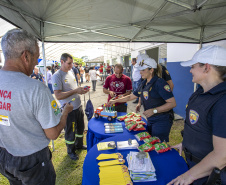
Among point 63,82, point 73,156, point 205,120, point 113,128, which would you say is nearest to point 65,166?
point 73,156

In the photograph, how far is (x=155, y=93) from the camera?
1.98m

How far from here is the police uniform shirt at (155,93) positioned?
74.8 inches

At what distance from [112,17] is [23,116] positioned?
2.33 m

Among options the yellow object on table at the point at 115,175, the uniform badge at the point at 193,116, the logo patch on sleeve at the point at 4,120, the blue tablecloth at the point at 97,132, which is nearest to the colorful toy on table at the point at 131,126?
the blue tablecloth at the point at 97,132

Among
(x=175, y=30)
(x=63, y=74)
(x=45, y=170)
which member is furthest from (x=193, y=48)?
(x=45, y=170)

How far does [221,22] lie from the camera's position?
9.32ft

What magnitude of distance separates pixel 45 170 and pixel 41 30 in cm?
254

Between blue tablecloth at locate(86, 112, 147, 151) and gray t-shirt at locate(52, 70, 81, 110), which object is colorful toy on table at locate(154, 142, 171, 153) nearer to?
blue tablecloth at locate(86, 112, 147, 151)

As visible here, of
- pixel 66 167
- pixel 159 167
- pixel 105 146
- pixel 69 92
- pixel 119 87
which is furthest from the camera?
pixel 119 87

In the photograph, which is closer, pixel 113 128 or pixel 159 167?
pixel 159 167

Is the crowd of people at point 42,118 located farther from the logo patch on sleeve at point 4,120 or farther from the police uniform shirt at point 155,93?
the police uniform shirt at point 155,93

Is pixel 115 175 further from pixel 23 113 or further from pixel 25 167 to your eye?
pixel 23 113

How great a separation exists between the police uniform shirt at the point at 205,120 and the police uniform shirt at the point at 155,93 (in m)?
0.61

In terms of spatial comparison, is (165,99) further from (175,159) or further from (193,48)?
(193,48)
